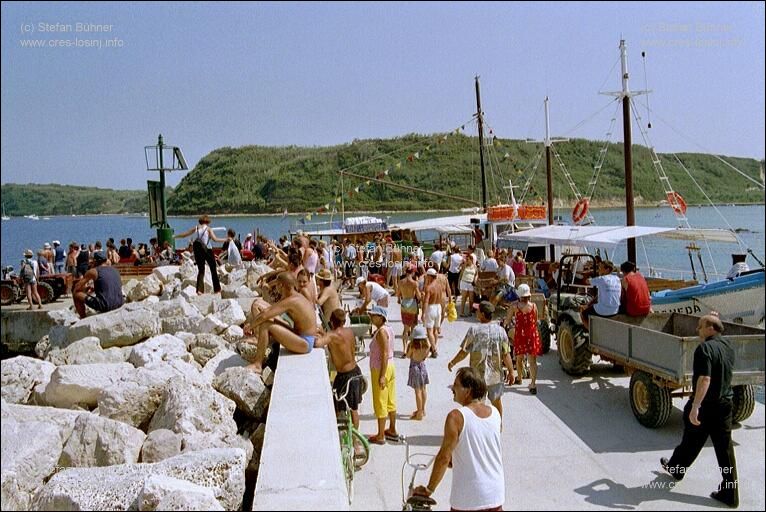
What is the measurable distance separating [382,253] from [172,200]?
93.4 m

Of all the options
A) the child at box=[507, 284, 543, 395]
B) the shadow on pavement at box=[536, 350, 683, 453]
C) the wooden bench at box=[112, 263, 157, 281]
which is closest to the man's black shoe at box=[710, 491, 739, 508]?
the shadow on pavement at box=[536, 350, 683, 453]

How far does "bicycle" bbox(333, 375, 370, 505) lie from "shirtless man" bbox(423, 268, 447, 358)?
4.26 metres

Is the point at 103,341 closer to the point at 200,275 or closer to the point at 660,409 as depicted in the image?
the point at 200,275

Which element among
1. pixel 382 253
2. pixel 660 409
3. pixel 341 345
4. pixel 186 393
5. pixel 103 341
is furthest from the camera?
pixel 382 253

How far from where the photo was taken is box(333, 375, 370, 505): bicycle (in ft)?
18.2

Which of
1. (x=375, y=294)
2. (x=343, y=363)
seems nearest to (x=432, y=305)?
(x=375, y=294)

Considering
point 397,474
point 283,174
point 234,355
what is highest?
point 283,174

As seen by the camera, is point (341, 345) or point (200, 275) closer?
point (341, 345)

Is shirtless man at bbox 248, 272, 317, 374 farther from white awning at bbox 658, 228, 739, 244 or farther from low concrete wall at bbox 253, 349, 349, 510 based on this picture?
white awning at bbox 658, 228, 739, 244

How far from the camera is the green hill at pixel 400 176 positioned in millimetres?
90562

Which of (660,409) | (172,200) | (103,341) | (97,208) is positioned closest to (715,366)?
(660,409)

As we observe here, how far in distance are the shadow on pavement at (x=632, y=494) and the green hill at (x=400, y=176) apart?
7969 centimetres

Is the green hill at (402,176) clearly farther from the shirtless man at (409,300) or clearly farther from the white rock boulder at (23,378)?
the white rock boulder at (23,378)

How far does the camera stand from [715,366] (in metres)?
5.30
